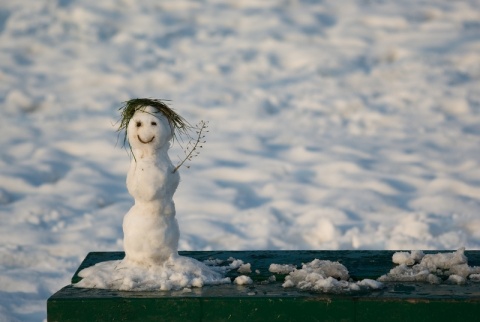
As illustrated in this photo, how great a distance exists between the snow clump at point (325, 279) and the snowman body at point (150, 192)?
54 centimetres

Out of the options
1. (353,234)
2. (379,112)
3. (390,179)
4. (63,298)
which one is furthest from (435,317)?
(379,112)

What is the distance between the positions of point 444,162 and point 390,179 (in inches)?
27.8

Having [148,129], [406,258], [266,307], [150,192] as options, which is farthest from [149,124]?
[406,258]

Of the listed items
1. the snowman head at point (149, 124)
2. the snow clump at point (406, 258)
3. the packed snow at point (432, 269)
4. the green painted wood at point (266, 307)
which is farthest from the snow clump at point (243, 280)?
the snow clump at point (406, 258)

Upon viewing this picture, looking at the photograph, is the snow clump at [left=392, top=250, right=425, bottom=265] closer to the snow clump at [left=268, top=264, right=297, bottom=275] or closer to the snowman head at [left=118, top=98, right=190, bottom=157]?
the snow clump at [left=268, top=264, right=297, bottom=275]

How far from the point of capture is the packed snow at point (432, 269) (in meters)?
5.09

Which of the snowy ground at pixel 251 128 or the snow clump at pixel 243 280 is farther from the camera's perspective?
the snowy ground at pixel 251 128

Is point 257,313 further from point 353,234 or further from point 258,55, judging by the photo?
point 258,55

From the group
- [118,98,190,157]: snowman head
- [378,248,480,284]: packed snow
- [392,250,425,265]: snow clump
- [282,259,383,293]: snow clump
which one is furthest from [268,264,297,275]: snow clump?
[118,98,190,157]: snowman head

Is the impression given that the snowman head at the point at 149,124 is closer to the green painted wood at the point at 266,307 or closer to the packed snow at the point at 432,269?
the green painted wood at the point at 266,307

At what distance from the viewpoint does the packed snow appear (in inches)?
200

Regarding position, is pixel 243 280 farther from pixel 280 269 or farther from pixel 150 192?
pixel 150 192

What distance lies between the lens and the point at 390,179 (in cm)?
973

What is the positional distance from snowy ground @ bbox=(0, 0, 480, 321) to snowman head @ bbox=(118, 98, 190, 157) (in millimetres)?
1958
